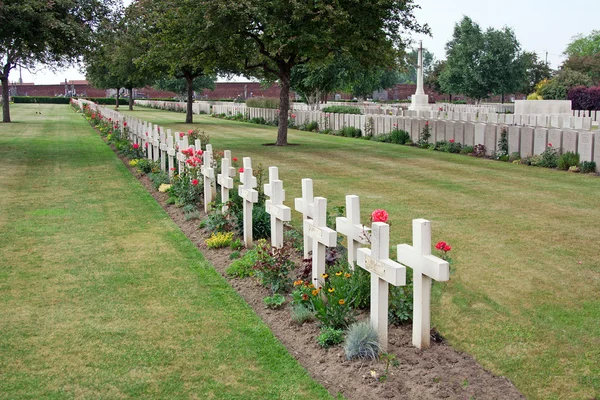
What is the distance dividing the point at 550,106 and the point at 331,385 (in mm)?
34065

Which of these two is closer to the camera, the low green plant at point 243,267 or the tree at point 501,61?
the low green plant at point 243,267

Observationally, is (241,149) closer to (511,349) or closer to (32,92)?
(511,349)

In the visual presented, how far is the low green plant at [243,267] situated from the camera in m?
6.53

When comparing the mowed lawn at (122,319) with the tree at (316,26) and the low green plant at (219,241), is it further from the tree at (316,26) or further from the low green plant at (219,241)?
the tree at (316,26)

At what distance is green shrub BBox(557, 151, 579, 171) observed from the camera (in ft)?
48.8

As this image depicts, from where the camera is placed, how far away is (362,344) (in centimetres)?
450

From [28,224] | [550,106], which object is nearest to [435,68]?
[550,106]

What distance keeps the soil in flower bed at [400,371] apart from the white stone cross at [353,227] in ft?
2.16

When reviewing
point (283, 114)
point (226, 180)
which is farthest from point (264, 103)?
point (226, 180)

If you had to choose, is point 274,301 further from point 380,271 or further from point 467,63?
point 467,63

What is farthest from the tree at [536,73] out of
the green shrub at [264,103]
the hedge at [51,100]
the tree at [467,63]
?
the hedge at [51,100]

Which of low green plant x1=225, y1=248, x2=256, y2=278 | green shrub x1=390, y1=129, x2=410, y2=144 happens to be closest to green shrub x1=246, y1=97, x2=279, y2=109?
green shrub x1=390, y1=129, x2=410, y2=144

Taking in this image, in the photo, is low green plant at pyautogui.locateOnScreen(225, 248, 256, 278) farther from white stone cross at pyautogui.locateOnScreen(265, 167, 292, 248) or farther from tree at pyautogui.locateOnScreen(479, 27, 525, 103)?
tree at pyautogui.locateOnScreen(479, 27, 525, 103)

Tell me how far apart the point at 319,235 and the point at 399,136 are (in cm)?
1748
